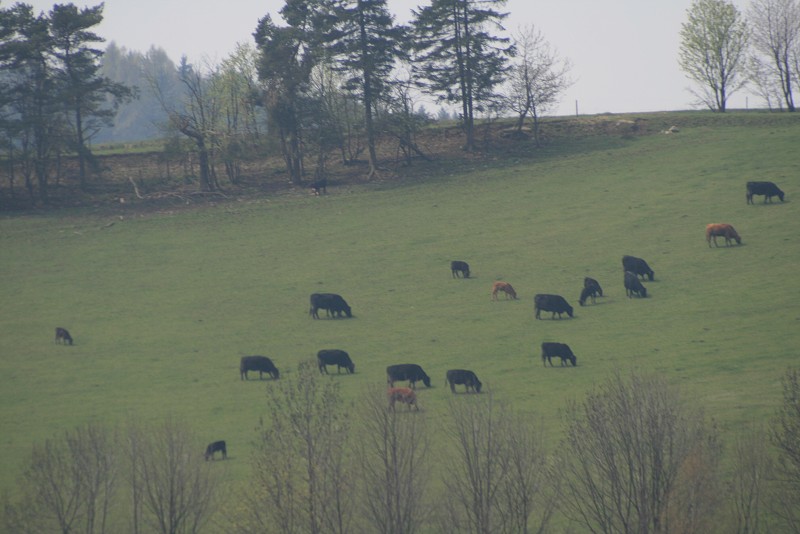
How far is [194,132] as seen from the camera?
74562mm

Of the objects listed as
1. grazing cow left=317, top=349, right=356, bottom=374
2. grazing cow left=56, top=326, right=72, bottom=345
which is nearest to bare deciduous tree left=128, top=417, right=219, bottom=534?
grazing cow left=317, top=349, right=356, bottom=374

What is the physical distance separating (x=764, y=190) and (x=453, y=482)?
38499mm

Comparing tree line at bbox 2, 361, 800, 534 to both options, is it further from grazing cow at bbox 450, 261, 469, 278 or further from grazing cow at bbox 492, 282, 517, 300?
grazing cow at bbox 450, 261, 469, 278

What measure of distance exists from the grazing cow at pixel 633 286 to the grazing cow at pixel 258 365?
1768 centimetres

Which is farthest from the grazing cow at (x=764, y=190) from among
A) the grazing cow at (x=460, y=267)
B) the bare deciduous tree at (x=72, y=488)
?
the bare deciduous tree at (x=72, y=488)

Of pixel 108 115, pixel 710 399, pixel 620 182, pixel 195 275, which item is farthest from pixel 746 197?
pixel 108 115

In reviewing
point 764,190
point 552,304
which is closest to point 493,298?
point 552,304

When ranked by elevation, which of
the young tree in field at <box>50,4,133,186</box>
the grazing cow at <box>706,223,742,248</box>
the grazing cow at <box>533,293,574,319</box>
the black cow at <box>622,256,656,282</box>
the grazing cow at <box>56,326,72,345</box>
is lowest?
the grazing cow at <box>56,326,72,345</box>

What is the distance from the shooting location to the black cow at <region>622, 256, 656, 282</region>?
1885 inches

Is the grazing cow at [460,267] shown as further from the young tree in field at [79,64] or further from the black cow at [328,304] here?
the young tree in field at [79,64]

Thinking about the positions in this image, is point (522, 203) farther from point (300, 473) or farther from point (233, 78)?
point (300, 473)

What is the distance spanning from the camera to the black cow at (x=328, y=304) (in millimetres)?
46625

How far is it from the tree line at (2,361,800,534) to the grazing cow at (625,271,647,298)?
1860cm

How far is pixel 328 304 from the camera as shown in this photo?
46.9 metres
